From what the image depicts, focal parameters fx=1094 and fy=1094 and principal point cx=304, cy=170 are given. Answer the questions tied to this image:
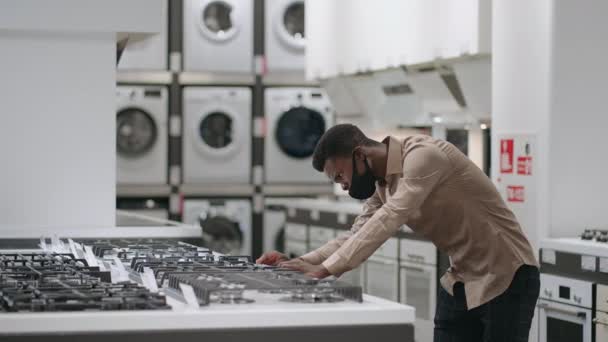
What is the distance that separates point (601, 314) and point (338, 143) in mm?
1867

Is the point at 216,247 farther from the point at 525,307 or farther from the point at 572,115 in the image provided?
the point at 525,307

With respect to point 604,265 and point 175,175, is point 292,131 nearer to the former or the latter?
point 175,175

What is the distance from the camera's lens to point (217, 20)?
10.2 meters

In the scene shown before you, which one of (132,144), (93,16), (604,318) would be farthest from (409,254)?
(132,144)

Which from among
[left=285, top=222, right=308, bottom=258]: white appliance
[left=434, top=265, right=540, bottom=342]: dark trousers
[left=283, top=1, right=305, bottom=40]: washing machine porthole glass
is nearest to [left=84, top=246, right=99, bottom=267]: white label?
[left=434, top=265, right=540, bottom=342]: dark trousers

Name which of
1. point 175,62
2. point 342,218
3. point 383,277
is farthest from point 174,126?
point 383,277

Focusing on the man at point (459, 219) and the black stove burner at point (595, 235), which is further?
the black stove burner at point (595, 235)

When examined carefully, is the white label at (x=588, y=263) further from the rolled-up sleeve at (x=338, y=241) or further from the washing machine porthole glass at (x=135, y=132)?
the washing machine porthole glass at (x=135, y=132)

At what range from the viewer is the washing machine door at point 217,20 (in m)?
10.0

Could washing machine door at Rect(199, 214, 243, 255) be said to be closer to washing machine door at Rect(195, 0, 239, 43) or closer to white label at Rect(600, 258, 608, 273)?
washing machine door at Rect(195, 0, 239, 43)

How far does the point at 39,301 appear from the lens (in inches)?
106

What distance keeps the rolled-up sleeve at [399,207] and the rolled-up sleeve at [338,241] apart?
0.86 ft

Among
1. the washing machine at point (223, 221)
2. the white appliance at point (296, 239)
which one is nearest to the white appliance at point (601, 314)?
the white appliance at point (296, 239)

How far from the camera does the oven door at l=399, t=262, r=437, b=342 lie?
677 cm
